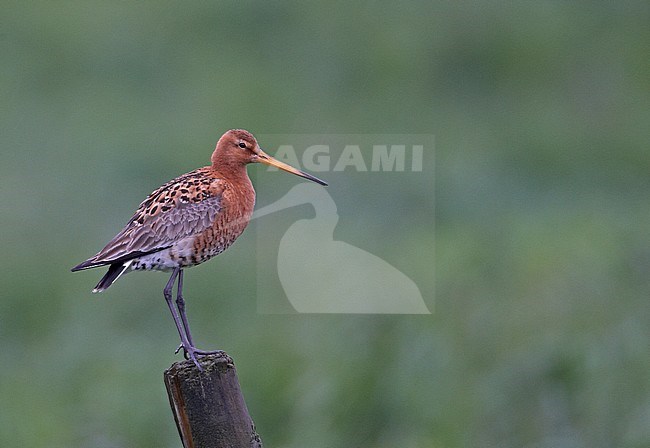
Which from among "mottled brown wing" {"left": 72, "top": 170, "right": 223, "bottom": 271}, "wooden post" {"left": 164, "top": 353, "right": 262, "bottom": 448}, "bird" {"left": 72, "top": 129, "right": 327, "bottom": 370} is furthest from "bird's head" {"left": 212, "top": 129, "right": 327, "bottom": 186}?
"wooden post" {"left": 164, "top": 353, "right": 262, "bottom": 448}

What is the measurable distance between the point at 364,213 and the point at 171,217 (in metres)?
6.86

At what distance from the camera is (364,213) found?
13.1m

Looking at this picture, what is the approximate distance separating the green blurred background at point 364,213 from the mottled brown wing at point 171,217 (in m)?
2.79

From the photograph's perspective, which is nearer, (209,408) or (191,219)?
(209,408)

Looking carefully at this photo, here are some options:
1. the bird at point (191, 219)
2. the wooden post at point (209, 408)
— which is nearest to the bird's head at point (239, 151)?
the bird at point (191, 219)

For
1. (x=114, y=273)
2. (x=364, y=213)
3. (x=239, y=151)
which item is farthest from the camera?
(x=364, y=213)

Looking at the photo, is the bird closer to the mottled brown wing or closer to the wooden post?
the mottled brown wing

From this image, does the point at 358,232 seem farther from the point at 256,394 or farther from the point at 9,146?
the point at 9,146

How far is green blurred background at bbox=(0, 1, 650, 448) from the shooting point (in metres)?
9.05

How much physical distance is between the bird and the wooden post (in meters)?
0.47

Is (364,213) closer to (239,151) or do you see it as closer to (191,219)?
(239,151)

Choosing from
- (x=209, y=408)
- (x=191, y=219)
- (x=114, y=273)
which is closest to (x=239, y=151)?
(x=191, y=219)

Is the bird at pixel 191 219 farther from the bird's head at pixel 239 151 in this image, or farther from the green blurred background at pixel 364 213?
the green blurred background at pixel 364 213

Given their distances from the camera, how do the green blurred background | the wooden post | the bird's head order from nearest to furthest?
1. the wooden post
2. the bird's head
3. the green blurred background
